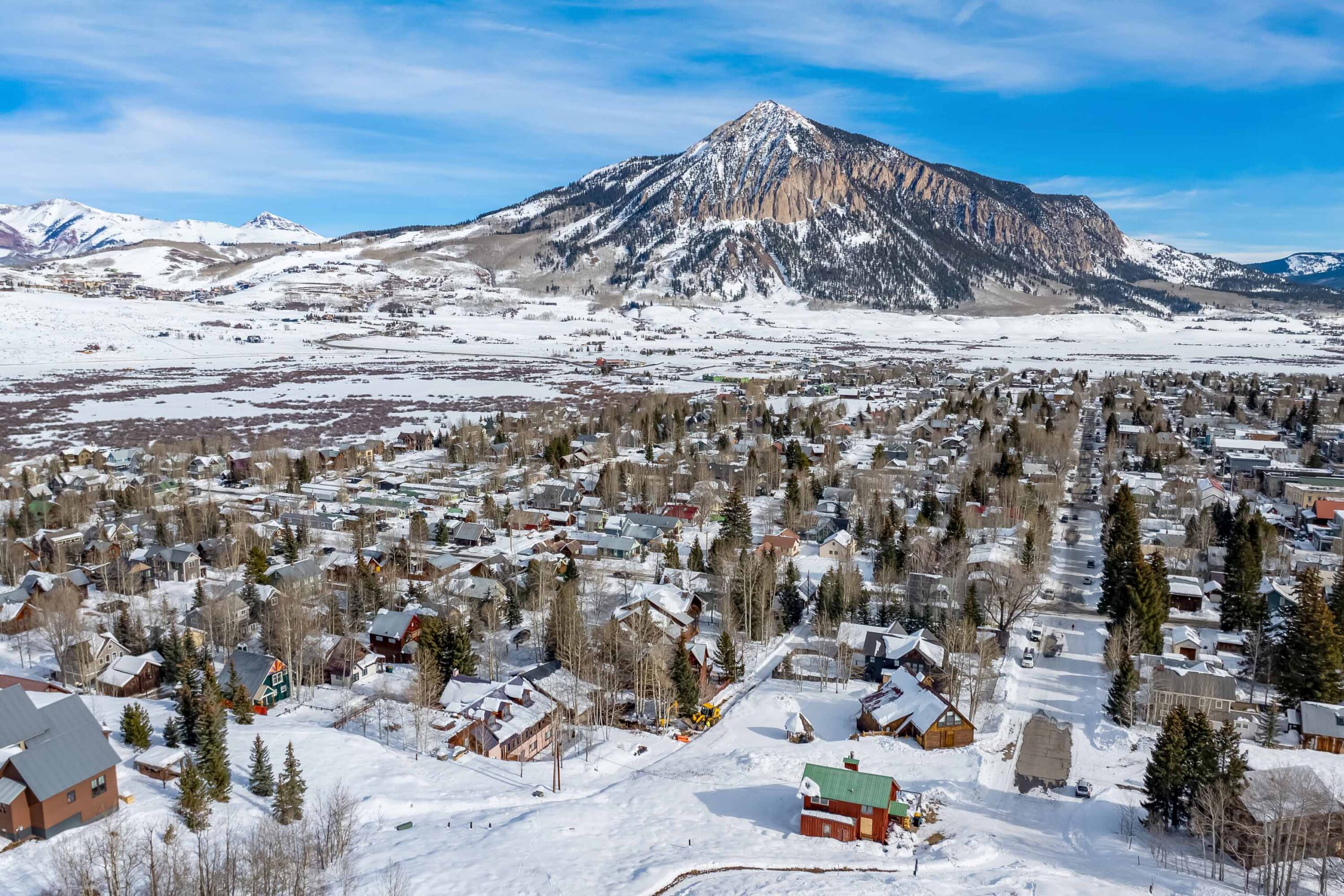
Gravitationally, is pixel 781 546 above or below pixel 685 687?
above

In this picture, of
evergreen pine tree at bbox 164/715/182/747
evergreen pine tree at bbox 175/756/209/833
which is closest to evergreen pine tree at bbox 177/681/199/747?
evergreen pine tree at bbox 164/715/182/747

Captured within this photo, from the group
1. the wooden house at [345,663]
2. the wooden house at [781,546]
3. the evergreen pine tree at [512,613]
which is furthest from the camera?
the wooden house at [781,546]

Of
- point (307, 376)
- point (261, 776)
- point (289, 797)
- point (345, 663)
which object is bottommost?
point (345, 663)

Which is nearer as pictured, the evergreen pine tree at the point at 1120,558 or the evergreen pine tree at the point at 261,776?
the evergreen pine tree at the point at 261,776

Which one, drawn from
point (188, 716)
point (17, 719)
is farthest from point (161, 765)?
point (17, 719)

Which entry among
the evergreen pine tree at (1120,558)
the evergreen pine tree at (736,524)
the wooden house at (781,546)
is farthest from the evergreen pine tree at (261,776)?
the evergreen pine tree at (1120,558)

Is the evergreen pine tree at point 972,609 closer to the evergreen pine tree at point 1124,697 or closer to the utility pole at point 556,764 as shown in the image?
the evergreen pine tree at point 1124,697

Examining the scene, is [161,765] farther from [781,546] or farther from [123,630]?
[781,546]
